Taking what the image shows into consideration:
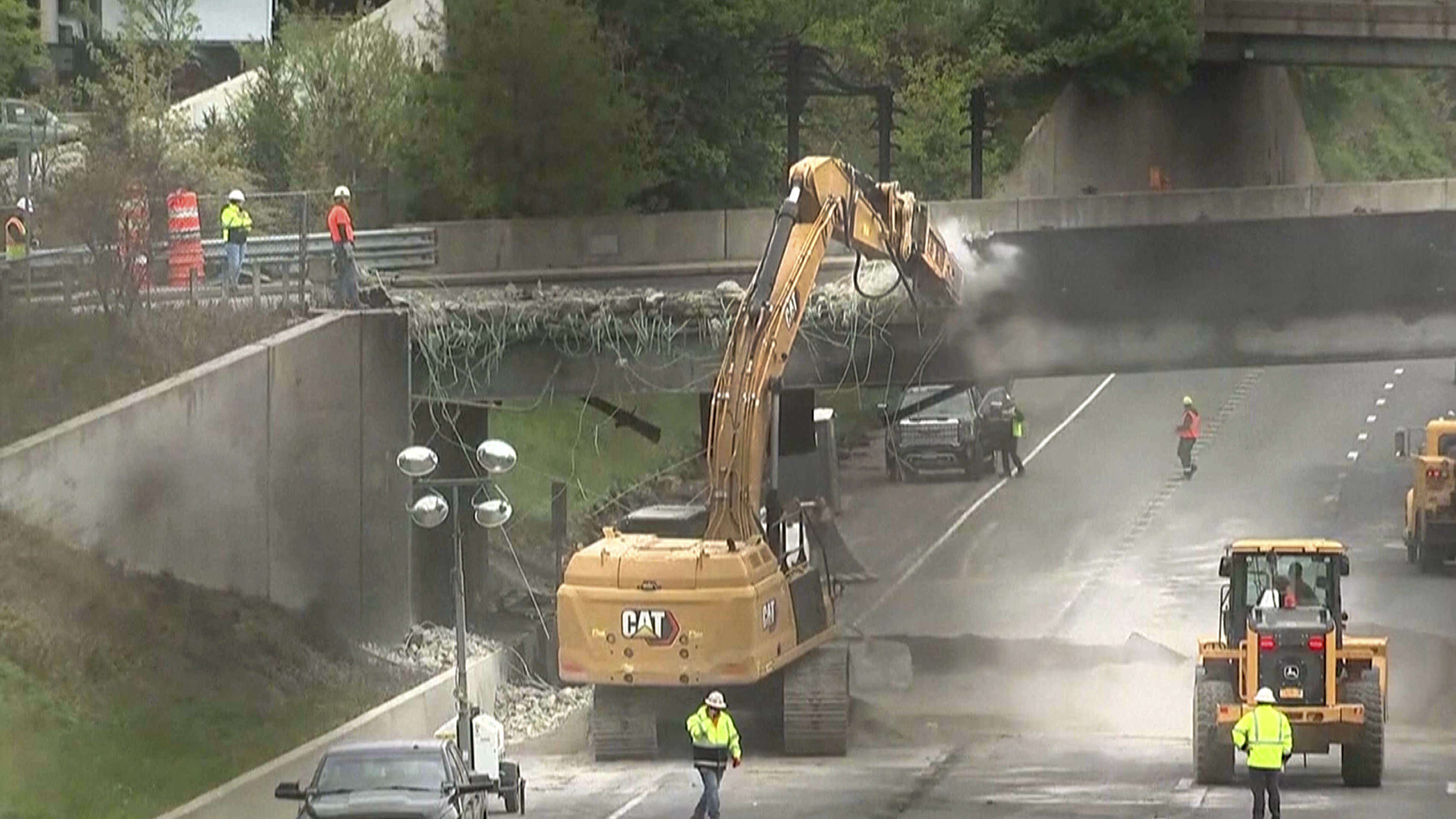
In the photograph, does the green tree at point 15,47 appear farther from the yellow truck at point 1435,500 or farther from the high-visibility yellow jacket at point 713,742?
the high-visibility yellow jacket at point 713,742

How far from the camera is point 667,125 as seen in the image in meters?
63.3

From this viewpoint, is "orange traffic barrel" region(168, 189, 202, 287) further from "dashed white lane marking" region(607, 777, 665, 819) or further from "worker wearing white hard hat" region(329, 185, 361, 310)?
"dashed white lane marking" region(607, 777, 665, 819)

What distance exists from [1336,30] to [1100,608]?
33.1m

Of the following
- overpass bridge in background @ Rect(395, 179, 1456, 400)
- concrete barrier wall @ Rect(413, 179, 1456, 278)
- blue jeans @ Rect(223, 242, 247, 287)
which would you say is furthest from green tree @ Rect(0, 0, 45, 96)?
overpass bridge in background @ Rect(395, 179, 1456, 400)

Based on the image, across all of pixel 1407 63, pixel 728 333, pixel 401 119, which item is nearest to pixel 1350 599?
pixel 728 333

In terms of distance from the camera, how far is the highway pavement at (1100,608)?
29.0 meters

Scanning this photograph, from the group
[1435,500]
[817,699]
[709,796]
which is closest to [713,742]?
[709,796]

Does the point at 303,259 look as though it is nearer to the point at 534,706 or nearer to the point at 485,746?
the point at 534,706

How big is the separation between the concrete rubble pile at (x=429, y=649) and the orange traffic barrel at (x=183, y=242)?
5.89m

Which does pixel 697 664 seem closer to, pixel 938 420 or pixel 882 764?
pixel 882 764

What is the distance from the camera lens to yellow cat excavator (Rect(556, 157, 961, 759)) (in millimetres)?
30156

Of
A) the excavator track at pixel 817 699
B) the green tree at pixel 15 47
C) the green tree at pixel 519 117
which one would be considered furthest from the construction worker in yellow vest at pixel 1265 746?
the green tree at pixel 15 47

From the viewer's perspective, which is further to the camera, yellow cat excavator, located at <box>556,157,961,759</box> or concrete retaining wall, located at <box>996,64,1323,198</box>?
concrete retaining wall, located at <box>996,64,1323,198</box>

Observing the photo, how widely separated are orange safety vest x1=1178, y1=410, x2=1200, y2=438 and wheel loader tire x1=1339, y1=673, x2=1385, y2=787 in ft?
98.8
